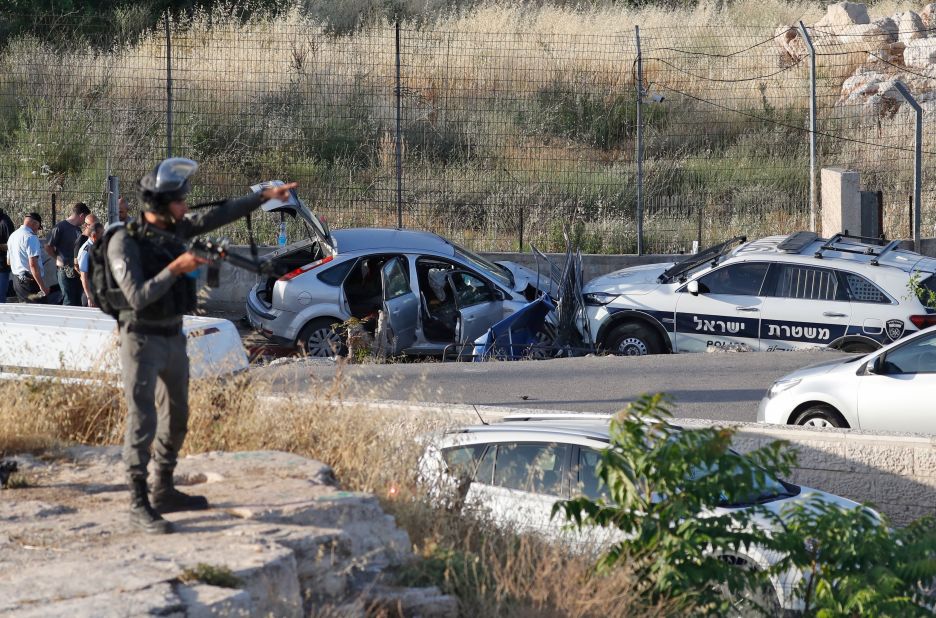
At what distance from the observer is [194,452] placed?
288 inches

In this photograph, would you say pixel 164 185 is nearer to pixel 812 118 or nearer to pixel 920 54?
pixel 812 118

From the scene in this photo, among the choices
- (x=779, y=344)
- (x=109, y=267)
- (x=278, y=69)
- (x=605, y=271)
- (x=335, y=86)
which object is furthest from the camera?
(x=335, y=86)

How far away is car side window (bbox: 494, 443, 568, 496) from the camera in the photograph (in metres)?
7.09

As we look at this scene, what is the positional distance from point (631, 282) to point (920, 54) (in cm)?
1660

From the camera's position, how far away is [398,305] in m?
13.3

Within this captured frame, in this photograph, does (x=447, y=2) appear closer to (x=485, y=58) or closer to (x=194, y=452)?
(x=485, y=58)

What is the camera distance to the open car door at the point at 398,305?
43.5 feet

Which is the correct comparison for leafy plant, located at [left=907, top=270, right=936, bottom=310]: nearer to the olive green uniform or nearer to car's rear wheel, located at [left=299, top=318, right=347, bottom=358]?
car's rear wheel, located at [left=299, top=318, right=347, bottom=358]

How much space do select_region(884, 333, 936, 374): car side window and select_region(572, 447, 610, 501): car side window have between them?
3.90 m

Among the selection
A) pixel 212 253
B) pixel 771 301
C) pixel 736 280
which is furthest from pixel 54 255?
pixel 212 253

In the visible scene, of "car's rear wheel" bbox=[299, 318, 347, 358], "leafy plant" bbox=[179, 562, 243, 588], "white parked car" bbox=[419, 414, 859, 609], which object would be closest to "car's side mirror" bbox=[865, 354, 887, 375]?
"white parked car" bbox=[419, 414, 859, 609]

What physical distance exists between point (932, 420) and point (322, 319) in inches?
281

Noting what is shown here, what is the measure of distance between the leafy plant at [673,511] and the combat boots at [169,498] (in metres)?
1.82

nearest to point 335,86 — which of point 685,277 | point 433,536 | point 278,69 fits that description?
point 278,69
